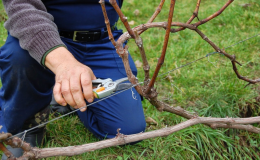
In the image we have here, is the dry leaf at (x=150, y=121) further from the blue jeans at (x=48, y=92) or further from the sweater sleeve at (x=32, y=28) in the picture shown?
the sweater sleeve at (x=32, y=28)

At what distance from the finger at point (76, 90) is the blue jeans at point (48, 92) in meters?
0.46

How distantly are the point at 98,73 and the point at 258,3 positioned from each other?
8.91 ft

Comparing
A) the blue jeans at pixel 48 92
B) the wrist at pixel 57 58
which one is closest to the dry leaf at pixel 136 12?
the blue jeans at pixel 48 92

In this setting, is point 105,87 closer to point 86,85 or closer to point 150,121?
point 86,85

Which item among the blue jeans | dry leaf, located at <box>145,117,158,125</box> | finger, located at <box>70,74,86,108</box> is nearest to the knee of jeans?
the blue jeans

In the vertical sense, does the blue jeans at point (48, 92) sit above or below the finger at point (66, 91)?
below

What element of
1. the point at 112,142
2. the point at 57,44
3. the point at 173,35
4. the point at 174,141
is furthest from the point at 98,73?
the point at 173,35

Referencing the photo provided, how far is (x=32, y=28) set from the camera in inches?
48.8

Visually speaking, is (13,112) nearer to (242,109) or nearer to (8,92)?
(8,92)

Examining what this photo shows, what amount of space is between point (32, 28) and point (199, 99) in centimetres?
136

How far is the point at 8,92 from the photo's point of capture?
1.44 meters

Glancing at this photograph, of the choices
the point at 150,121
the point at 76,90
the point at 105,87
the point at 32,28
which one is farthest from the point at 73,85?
the point at 150,121

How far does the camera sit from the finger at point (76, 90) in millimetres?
1026

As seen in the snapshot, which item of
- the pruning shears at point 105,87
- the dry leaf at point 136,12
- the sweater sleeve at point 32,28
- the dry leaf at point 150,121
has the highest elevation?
the sweater sleeve at point 32,28
